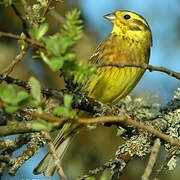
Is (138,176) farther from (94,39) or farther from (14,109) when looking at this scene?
(14,109)

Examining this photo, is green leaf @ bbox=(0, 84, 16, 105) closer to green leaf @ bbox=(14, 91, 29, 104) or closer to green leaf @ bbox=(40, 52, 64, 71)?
green leaf @ bbox=(14, 91, 29, 104)

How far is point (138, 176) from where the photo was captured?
3.89 m

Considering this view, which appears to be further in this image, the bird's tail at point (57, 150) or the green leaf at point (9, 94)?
the bird's tail at point (57, 150)

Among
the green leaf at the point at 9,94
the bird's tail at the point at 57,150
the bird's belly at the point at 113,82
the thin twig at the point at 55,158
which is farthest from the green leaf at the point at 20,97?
the bird's belly at the point at 113,82

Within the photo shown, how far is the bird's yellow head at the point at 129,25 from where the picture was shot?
388cm

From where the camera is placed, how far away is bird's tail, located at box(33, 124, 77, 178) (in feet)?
10.1

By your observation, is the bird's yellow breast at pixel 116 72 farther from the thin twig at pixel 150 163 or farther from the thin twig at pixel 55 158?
the thin twig at pixel 150 163

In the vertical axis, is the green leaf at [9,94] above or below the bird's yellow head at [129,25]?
above

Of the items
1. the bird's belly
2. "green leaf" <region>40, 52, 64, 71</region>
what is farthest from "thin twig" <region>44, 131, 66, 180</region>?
the bird's belly

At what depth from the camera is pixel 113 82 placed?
3.37m

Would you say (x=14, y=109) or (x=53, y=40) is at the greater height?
(x=53, y=40)

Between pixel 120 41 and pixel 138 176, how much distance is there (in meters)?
1.42

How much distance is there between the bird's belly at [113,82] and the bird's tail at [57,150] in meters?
0.42

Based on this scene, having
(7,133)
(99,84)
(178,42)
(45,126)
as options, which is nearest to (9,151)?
(7,133)
